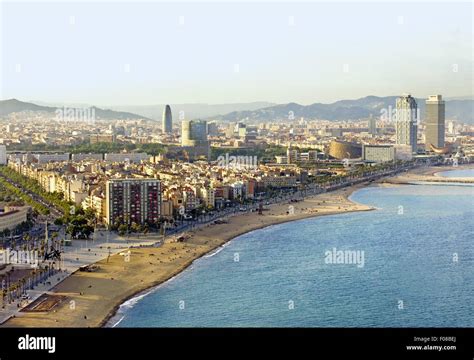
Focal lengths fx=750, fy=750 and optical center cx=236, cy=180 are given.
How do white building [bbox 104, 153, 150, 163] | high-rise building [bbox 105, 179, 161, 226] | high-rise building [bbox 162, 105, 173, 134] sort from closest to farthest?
high-rise building [bbox 105, 179, 161, 226], white building [bbox 104, 153, 150, 163], high-rise building [bbox 162, 105, 173, 134]

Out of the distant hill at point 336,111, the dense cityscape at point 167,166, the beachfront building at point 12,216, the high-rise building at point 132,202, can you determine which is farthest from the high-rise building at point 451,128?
the beachfront building at point 12,216

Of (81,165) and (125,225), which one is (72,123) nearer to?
(81,165)

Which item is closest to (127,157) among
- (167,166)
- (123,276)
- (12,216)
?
(167,166)

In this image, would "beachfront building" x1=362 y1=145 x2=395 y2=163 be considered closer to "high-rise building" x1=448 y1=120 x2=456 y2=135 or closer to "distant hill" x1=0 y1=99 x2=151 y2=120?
"high-rise building" x1=448 y1=120 x2=456 y2=135

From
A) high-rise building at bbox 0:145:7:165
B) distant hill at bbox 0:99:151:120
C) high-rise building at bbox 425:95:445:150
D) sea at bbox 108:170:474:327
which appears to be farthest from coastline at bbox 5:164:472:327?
high-rise building at bbox 425:95:445:150
